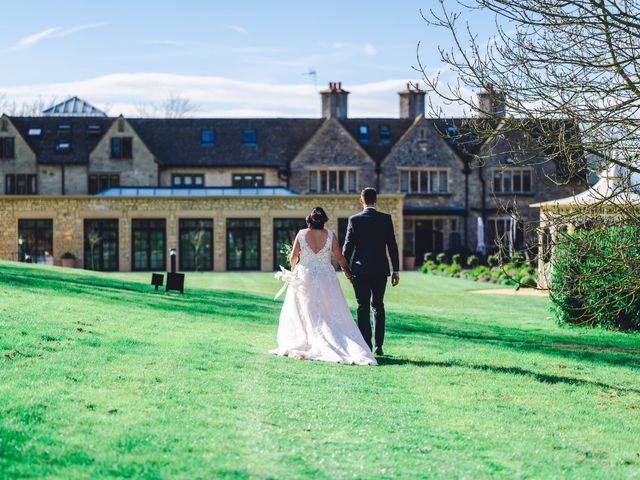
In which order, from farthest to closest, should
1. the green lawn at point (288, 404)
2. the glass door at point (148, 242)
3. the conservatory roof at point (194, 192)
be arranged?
the conservatory roof at point (194, 192) < the glass door at point (148, 242) < the green lawn at point (288, 404)

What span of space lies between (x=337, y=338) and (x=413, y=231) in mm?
41072

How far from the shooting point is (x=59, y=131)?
5425 cm

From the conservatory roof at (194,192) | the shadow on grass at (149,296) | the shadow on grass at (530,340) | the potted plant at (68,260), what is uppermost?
the conservatory roof at (194,192)

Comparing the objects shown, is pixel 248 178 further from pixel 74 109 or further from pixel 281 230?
pixel 74 109

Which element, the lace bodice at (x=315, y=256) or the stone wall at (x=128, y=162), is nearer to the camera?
the lace bodice at (x=315, y=256)

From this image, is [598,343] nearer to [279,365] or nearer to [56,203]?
[279,365]

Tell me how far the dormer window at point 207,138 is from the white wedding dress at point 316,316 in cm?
4296

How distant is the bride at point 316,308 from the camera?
39.0 ft

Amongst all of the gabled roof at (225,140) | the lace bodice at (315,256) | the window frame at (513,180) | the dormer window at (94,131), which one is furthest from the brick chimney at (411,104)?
the lace bodice at (315,256)

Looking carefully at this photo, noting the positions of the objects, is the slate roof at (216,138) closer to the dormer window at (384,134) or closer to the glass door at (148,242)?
the dormer window at (384,134)

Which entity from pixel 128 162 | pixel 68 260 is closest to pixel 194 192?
pixel 128 162

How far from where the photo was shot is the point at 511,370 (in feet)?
39.0

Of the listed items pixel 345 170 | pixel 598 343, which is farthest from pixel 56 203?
pixel 598 343

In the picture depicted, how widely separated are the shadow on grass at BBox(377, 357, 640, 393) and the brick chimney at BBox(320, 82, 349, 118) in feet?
148
